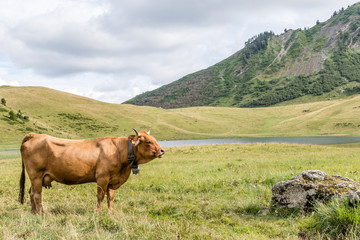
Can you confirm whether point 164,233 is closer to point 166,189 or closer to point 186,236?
point 186,236

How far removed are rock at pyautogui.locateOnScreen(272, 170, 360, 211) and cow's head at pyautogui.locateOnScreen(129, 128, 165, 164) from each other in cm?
415

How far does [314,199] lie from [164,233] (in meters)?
4.68

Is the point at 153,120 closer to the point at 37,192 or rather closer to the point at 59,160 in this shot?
the point at 37,192

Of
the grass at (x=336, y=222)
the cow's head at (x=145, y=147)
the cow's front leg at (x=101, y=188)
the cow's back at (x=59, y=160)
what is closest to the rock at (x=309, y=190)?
the grass at (x=336, y=222)

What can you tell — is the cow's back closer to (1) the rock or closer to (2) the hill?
(1) the rock

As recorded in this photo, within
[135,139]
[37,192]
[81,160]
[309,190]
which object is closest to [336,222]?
[309,190]

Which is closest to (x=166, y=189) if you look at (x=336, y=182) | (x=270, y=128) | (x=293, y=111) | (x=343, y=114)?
(x=336, y=182)

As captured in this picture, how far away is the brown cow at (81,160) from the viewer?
7457 millimetres

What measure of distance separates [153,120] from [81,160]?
121719mm

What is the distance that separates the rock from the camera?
7.39 metres

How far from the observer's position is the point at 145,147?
7.65m

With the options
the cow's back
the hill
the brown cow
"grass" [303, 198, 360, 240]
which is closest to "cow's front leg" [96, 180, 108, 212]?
the brown cow

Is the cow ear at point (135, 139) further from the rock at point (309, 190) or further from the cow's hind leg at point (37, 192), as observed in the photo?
the rock at point (309, 190)

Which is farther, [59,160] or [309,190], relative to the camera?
[309,190]
